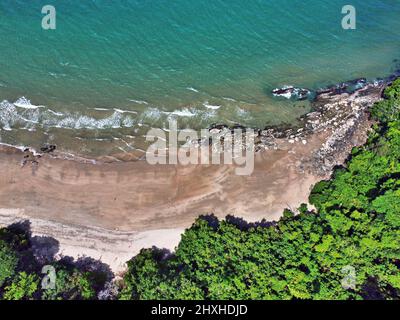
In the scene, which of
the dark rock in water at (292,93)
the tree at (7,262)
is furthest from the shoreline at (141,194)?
the dark rock in water at (292,93)

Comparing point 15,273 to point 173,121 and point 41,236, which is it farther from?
point 173,121

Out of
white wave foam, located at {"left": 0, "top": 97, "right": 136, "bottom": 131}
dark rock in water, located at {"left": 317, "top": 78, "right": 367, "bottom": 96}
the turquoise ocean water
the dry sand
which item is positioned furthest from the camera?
dark rock in water, located at {"left": 317, "top": 78, "right": 367, "bottom": 96}

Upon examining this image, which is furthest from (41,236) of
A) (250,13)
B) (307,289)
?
(250,13)

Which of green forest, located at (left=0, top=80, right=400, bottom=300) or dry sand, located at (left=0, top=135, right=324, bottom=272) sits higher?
dry sand, located at (left=0, top=135, right=324, bottom=272)

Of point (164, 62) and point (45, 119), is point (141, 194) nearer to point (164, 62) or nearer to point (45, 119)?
point (45, 119)

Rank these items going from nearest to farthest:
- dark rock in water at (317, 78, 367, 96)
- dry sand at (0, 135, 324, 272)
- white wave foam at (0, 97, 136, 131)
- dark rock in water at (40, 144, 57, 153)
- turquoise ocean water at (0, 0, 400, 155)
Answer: dry sand at (0, 135, 324, 272), dark rock in water at (40, 144, 57, 153), white wave foam at (0, 97, 136, 131), turquoise ocean water at (0, 0, 400, 155), dark rock in water at (317, 78, 367, 96)

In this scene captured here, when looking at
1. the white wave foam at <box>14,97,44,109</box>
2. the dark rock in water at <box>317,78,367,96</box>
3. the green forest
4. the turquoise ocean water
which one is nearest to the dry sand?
the green forest

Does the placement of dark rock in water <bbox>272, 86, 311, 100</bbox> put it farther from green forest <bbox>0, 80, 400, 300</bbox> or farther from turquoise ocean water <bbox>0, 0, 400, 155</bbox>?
green forest <bbox>0, 80, 400, 300</bbox>

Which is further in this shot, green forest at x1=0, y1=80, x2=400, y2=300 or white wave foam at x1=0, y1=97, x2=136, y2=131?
white wave foam at x1=0, y1=97, x2=136, y2=131
